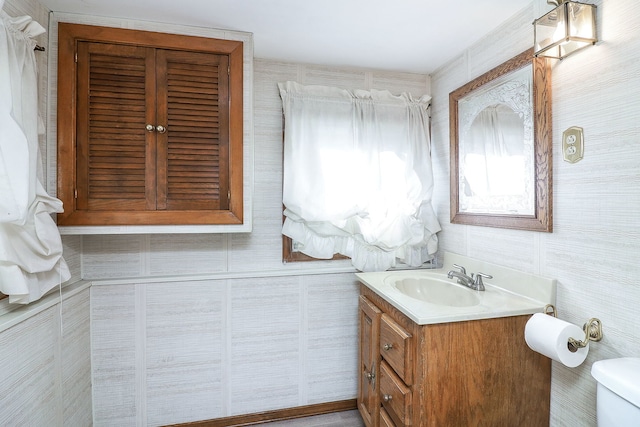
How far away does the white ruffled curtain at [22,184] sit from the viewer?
1.07 m

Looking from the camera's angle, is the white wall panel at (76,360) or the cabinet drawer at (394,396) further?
the white wall panel at (76,360)

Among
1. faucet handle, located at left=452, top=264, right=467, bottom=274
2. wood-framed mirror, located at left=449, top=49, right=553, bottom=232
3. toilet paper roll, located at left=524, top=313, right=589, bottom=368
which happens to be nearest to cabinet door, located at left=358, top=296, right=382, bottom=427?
faucet handle, located at left=452, top=264, right=467, bottom=274

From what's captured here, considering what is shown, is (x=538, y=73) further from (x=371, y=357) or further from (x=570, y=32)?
(x=371, y=357)

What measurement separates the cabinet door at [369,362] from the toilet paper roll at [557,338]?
0.65 m

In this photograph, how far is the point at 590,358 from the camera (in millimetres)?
1175

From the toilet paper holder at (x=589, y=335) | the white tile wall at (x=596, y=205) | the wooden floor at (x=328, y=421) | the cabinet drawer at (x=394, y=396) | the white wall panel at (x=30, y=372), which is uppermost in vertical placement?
the white tile wall at (x=596, y=205)

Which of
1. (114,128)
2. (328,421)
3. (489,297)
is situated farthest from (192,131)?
(328,421)

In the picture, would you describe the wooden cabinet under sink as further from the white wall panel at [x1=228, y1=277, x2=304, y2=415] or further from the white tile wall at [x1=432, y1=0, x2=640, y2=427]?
the white wall panel at [x1=228, y1=277, x2=304, y2=415]

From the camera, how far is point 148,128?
155 centimetres

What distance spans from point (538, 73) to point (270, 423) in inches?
91.5

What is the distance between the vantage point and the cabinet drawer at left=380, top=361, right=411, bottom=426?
1.28 metres

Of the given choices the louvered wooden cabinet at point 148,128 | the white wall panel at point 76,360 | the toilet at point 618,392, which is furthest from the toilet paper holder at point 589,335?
the white wall panel at point 76,360

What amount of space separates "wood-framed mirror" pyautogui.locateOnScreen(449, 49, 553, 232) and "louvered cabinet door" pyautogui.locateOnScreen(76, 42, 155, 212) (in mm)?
1677

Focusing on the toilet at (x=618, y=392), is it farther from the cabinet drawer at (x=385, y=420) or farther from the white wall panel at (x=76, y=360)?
the white wall panel at (x=76, y=360)
